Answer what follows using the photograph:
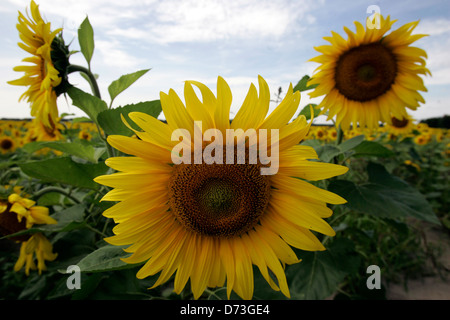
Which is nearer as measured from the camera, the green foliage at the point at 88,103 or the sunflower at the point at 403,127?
the green foliage at the point at 88,103

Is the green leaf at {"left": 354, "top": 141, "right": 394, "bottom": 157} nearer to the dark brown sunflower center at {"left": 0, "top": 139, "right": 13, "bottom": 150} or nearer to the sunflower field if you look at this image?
the sunflower field

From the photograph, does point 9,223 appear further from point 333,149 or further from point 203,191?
point 333,149

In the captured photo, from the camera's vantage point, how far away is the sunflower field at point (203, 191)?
83 cm

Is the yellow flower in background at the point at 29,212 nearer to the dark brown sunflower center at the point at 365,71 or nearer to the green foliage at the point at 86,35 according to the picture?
the green foliage at the point at 86,35

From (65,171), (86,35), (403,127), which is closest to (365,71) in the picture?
(86,35)

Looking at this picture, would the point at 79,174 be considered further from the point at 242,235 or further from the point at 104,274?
the point at 242,235

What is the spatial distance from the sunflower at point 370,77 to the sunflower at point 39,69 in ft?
5.39

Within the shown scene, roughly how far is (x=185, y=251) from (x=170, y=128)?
1.44 feet

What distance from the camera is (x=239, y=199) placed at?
38.0 inches

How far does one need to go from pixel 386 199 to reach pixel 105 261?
4.69ft

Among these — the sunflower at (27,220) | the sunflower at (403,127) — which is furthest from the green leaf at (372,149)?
the sunflower at (403,127)

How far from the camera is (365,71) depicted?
2150mm
